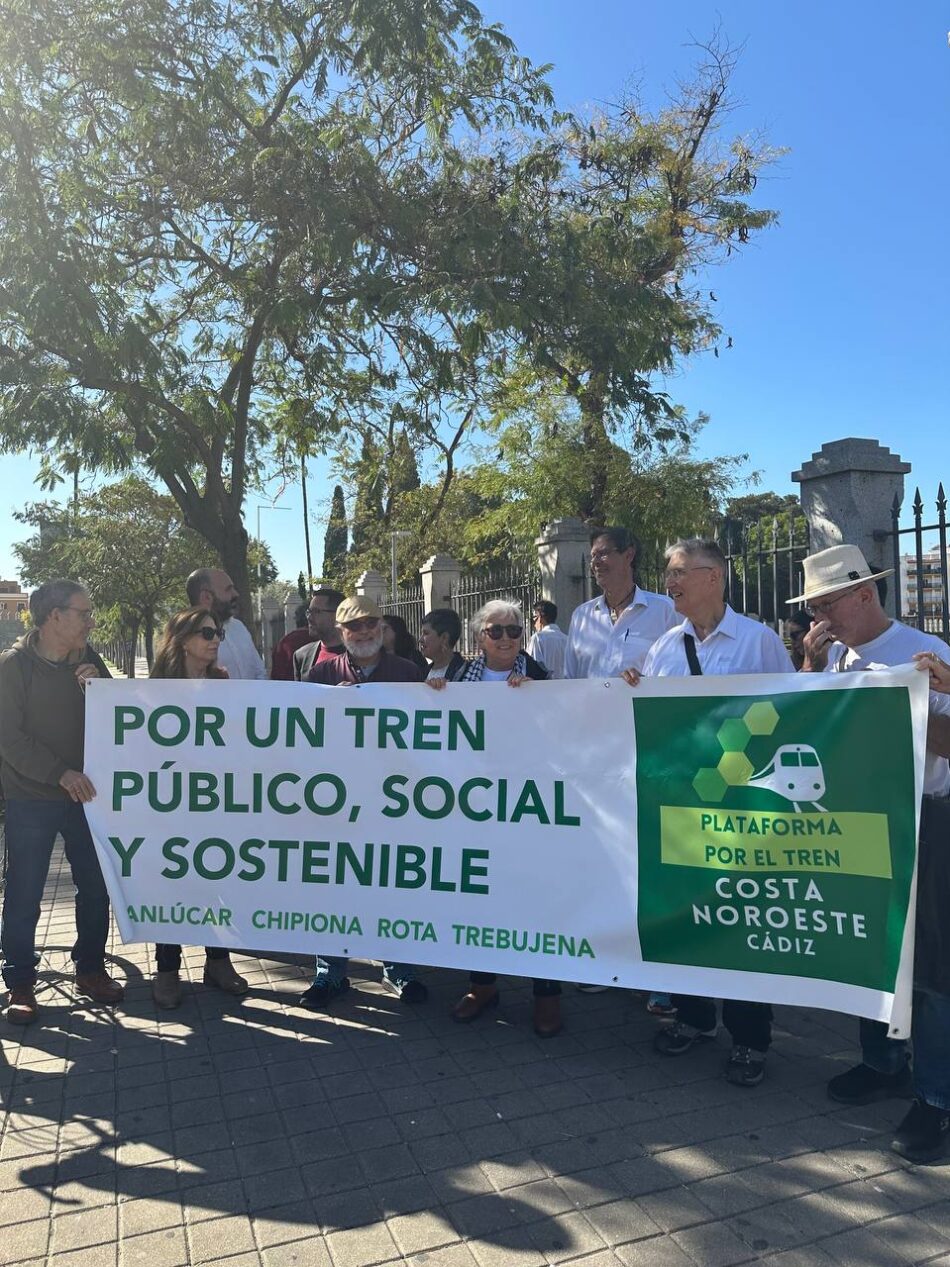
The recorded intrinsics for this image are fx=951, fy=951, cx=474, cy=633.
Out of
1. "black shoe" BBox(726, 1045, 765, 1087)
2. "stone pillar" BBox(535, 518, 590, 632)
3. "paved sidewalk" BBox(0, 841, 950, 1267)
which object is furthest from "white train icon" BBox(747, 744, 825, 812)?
"stone pillar" BBox(535, 518, 590, 632)

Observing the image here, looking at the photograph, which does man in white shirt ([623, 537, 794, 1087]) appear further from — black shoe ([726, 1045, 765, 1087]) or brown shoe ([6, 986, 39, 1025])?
brown shoe ([6, 986, 39, 1025])

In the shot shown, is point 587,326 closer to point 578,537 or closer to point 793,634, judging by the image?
point 578,537

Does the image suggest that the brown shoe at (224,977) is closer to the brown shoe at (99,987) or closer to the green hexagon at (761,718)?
the brown shoe at (99,987)

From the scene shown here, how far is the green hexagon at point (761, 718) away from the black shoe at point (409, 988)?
6.81 ft

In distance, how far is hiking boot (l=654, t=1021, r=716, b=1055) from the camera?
3914 millimetres

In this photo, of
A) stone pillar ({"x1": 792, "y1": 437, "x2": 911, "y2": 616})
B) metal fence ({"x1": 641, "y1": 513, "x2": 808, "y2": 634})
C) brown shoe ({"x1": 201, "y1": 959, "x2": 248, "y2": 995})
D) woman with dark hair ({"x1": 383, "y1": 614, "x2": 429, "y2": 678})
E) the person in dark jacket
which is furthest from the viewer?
metal fence ({"x1": 641, "y1": 513, "x2": 808, "y2": 634})

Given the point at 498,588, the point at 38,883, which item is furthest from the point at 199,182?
the point at 38,883

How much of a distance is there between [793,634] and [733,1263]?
5.29 meters

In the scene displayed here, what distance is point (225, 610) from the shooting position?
221 inches

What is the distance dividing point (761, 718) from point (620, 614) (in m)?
1.25

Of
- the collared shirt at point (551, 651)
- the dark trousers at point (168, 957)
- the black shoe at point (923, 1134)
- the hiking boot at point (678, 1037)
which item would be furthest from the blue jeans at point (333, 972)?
the collared shirt at point (551, 651)

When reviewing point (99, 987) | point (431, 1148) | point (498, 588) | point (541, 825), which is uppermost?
point (498, 588)

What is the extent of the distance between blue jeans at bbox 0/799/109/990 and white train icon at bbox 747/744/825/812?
124 inches

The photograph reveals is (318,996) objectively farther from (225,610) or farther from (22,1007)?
(225,610)
